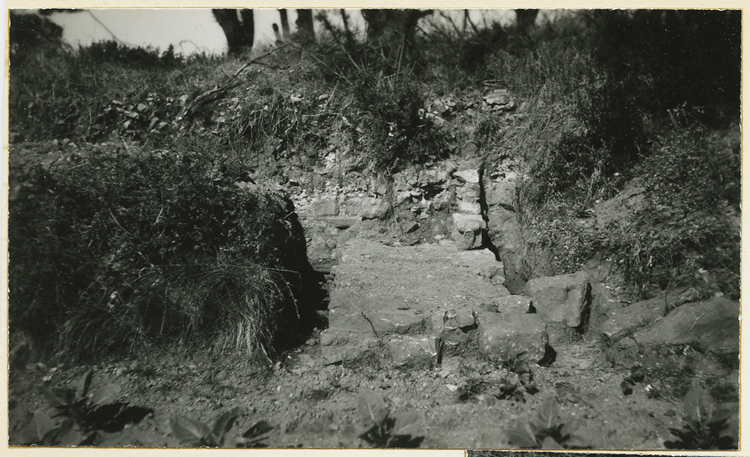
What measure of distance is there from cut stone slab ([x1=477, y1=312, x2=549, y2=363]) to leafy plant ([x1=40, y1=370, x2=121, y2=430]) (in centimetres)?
214

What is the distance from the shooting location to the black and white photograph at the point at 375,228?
2.01 m

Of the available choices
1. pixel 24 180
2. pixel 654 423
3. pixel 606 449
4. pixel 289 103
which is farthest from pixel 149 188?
pixel 654 423

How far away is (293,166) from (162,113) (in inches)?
50.8

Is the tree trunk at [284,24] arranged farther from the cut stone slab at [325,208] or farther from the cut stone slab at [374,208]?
the cut stone slab at [374,208]

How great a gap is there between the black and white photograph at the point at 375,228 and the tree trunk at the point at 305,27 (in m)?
0.02

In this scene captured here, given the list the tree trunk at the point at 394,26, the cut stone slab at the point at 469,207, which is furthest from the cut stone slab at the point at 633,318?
the tree trunk at the point at 394,26

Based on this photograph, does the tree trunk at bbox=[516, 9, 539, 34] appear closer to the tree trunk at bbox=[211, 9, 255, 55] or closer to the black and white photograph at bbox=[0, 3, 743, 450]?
the black and white photograph at bbox=[0, 3, 743, 450]

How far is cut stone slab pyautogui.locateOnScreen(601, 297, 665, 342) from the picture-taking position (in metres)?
2.42

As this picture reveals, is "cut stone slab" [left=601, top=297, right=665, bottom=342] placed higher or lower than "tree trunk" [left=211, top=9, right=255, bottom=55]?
lower

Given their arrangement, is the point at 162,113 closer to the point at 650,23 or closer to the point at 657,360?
the point at 650,23

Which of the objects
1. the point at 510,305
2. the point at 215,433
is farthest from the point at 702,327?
the point at 215,433

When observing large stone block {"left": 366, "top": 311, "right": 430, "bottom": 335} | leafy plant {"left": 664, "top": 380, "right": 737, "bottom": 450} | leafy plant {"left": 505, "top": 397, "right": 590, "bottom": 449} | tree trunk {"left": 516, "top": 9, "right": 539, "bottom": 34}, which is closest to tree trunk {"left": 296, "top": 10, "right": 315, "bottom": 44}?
Result: tree trunk {"left": 516, "top": 9, "right": 539, "bottom": 34}

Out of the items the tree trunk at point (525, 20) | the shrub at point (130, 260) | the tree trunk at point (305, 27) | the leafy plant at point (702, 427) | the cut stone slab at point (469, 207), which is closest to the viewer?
the leafy plant at point (702, 427)

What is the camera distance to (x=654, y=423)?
1918 millimetres
